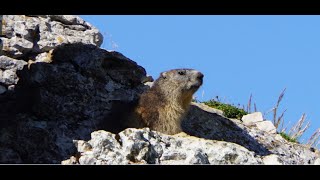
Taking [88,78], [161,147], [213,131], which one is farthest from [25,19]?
[161,147]

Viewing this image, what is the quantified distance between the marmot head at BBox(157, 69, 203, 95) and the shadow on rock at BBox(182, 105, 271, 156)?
28.3 inches

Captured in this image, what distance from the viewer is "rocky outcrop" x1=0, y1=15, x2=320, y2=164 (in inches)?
425

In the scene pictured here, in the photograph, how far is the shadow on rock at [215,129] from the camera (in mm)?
13523

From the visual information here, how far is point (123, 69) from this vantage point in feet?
45.4

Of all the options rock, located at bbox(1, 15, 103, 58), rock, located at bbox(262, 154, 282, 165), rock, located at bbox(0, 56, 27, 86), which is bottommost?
rock, located at bbox(262, 154, 282, 165)

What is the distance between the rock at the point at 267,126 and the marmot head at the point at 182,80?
82.9 inches

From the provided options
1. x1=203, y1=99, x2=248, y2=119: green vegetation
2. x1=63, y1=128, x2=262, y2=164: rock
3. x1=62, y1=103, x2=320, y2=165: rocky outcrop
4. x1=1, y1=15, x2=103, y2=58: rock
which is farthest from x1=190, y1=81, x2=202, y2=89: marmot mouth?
x1=63, y1=128, x2=262, y2=164: rock

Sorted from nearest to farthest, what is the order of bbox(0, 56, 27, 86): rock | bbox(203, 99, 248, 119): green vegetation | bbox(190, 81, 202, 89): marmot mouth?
bbox(0, 56, 27, 86): rock
bbox(190, 81, 202, 89): marmot mouth
bbox(203, 99, 248, 119): green vegetation

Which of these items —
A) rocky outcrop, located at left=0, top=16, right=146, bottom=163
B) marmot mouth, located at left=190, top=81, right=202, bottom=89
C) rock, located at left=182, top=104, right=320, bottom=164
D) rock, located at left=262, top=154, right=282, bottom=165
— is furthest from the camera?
rock, located at left=182, top=104, right=320, bottom=164

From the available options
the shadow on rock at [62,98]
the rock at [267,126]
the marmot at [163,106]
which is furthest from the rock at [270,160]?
the rock at [267,126]

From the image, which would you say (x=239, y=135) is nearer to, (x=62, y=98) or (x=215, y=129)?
(x=215, y=129)

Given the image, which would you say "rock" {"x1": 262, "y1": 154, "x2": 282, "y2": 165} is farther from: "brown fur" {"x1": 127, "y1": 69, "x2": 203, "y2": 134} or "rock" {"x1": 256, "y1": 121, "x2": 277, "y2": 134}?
"rock" {"x1": 256, "y1": 121, "x2": 277, "y2": 134}

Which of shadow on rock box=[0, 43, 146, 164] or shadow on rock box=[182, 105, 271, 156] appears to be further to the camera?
shadow on rock box=[182, 105, 271, 156]

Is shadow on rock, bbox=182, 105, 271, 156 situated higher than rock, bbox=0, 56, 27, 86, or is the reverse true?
rock, bbox=0, 56, 27, 86
